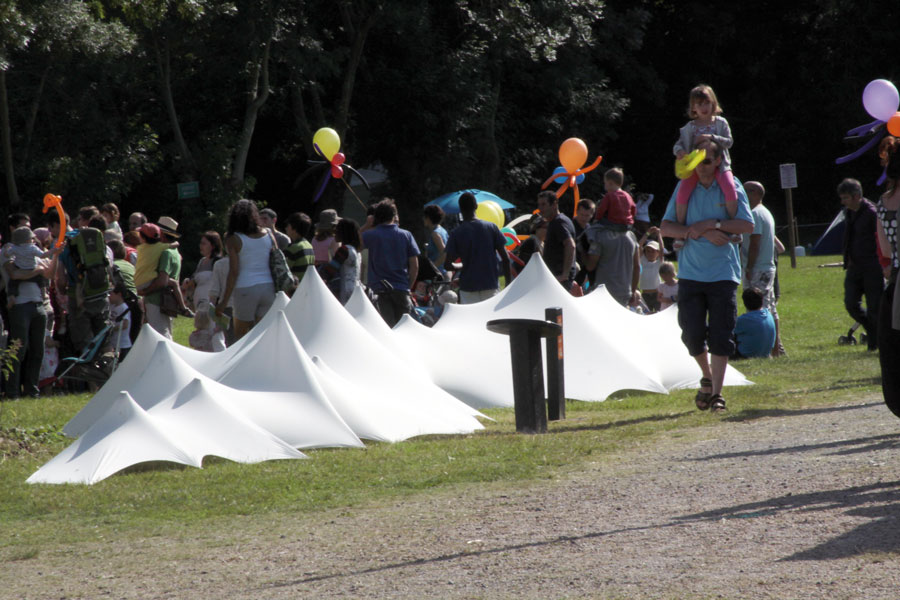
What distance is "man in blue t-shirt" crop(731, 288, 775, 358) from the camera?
13219mm

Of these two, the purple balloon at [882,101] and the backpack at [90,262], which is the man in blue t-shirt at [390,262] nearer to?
the backpack at [90,262]

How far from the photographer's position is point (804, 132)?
45094 millimetres

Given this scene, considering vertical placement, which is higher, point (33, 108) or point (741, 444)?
point (33, 108)

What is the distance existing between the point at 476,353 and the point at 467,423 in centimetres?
164

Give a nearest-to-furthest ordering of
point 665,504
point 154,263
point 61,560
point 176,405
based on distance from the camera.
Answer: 1. point 61,560
2. point 665,504
3. point 176,405
4. point 154,263

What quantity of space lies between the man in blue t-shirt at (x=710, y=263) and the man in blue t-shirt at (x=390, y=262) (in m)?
3.71

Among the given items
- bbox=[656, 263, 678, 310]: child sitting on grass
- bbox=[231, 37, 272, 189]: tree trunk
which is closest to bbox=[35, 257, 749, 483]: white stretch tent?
bbox=[656, 263, 678, 310]: child sitting on grass

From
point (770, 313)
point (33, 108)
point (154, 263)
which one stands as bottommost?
point (770, 313)

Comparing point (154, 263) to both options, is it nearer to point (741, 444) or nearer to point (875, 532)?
point (741, 444)

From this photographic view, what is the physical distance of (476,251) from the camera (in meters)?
12.1

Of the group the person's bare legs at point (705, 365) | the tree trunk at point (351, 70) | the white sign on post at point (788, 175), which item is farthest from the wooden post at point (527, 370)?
the tree trunk at point (351, 70)

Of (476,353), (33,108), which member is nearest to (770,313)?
(476,353)

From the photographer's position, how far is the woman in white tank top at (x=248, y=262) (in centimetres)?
1084

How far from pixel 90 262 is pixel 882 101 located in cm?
733
